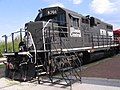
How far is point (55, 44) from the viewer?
10.8m

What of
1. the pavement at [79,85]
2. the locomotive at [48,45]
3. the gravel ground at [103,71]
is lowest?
Result: the pavement at [79,85]

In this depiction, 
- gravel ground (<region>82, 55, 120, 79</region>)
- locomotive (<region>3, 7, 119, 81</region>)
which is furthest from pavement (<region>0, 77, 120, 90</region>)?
gravel ground (<region>82, 55, 120, 79</region>)

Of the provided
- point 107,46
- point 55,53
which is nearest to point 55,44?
point 55,53

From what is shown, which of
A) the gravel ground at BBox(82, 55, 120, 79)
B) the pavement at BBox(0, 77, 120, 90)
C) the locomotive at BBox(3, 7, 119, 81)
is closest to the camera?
the pavement at BBox(0, 77, 120, 90)

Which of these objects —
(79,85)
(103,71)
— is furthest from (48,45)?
(103,71)

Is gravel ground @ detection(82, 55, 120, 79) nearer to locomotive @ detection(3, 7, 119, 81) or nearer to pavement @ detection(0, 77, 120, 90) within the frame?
locomotive @ detection(3, 7, 119, 81)

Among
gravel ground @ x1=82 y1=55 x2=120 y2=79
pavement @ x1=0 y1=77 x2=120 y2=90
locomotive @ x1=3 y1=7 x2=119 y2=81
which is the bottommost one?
pavement @ x1=0 y1=77 x2=120 y2=90

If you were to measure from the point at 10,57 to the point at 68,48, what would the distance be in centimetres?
307

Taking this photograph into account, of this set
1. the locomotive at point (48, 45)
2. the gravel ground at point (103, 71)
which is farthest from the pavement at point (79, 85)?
the gravel ground at point (103, 71)

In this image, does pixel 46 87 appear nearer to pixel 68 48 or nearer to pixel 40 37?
pixel 40 37

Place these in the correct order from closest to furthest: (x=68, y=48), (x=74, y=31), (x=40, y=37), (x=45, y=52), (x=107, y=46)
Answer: (x=45, y=52)
(x=40, y=37)
(x=68, y=48)
(x=74, y=31)
(x=107, y=46)

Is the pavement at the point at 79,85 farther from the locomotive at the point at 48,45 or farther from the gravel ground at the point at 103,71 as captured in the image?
the gravel ground at the point at 103,71

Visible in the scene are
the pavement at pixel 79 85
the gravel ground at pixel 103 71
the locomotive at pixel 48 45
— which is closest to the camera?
the pavement at pixel 79 85

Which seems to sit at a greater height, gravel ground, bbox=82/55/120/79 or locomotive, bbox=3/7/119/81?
locomotive, bbox=3/7/119/81
